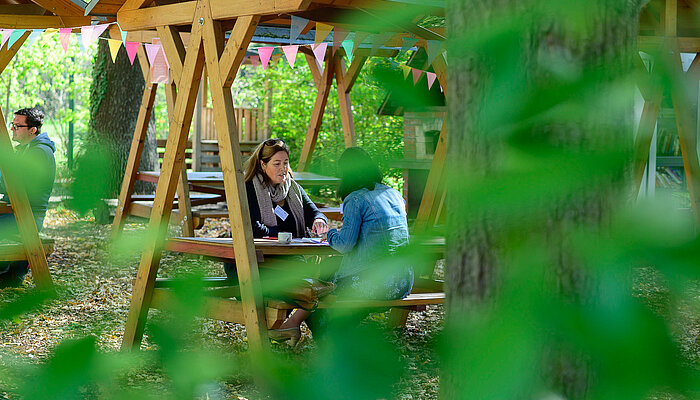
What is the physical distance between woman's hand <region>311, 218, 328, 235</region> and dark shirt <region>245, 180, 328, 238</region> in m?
0.11

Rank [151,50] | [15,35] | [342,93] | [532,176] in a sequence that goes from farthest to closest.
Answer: [342,93] < [151,50] < [15,35] < [532,176]

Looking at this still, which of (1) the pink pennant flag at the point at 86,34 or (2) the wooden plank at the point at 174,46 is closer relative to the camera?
(2) the wooden plank at the point at 174,46

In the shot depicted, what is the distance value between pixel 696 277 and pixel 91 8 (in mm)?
4549

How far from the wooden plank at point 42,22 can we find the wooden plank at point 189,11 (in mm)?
1310

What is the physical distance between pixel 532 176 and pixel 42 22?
5.55 metres

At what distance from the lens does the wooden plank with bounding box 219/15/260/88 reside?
3.37m

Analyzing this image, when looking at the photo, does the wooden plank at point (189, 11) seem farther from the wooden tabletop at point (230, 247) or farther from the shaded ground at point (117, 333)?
the shaded ground at point (117, 333)

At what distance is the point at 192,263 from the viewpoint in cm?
59

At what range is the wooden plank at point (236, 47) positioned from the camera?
3371mm

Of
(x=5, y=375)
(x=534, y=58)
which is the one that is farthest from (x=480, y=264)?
(x=5, y=375)

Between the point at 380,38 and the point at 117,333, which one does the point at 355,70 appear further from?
the point at 117,333

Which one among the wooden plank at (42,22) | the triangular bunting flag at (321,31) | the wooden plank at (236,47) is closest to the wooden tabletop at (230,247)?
the wooden plank at (236,47)

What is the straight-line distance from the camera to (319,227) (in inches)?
194

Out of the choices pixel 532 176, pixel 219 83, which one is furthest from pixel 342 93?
pixel 532 176
